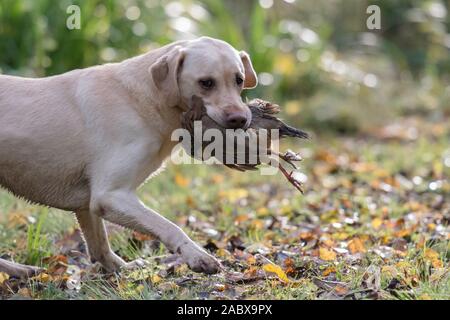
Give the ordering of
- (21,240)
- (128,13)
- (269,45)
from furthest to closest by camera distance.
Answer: (269,45) < (128,13) < (21,240)

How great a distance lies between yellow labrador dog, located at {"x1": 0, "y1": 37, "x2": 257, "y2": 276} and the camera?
185 inches

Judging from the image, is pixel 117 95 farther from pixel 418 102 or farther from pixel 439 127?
pixel 418 102

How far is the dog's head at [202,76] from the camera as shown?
4723 mm

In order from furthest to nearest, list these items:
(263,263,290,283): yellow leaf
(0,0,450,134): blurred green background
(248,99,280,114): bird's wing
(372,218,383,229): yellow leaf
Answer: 1. (0,0,450,134): blurred green background
2. (372,218,383,229): yellow leaf
3. (248,99,280,114): bird's wing
4. (263,263,290,283): yellow leaf

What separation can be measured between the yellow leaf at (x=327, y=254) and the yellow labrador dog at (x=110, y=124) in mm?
973

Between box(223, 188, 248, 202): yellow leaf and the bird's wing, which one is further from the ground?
the bird's wing

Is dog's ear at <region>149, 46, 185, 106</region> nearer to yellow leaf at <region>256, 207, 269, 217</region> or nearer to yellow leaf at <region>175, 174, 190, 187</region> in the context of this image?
yellow leaf at <region>256, 207, 269, 217</region>

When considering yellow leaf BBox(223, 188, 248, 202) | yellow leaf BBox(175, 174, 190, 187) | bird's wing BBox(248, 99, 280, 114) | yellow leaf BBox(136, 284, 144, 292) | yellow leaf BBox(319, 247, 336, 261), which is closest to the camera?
yellow leaf BBox(136, 284, 144, 292)

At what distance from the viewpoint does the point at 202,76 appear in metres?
4.72

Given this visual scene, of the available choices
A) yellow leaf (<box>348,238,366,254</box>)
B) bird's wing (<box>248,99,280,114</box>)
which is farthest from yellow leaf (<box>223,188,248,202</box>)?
bird's wing (<box>248,99,280,114</box>)

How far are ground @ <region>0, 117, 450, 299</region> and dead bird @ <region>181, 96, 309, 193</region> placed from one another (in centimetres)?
58

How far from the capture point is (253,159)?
15.8 ft
